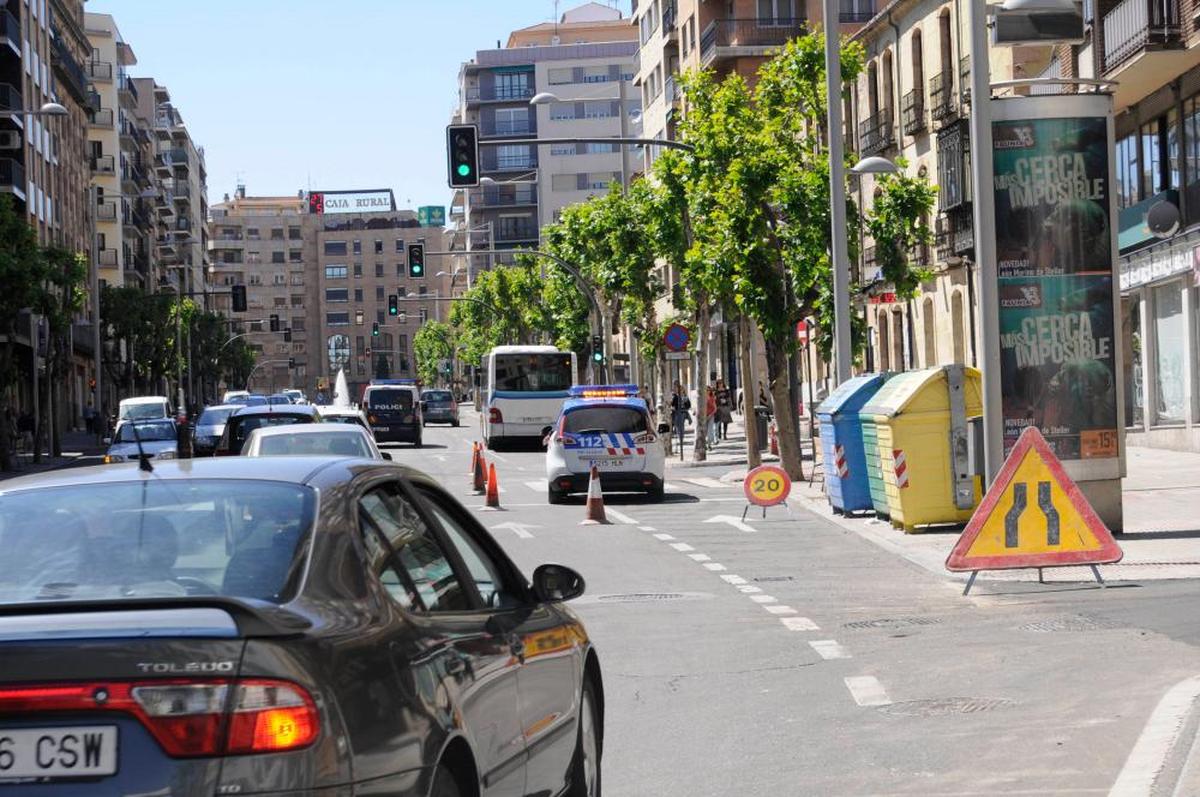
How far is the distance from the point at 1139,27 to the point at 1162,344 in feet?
23.4

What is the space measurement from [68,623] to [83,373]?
365ft

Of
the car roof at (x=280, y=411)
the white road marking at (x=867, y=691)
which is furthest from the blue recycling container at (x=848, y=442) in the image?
the white road marking at (x=867, y=691)

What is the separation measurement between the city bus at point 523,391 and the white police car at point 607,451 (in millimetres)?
31030

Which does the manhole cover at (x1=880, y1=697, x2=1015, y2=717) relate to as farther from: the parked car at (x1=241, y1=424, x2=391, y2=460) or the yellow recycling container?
the parked car at (x1=241, y1=424, x2=391, y2=460)

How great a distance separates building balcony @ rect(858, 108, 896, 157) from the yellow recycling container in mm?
33165

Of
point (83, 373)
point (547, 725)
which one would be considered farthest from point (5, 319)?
point (83, 373)

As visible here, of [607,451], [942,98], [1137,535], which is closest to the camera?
[1137,535]

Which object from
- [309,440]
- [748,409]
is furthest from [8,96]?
[309,440]

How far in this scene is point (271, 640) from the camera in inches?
177

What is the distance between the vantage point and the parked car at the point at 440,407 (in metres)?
97.8

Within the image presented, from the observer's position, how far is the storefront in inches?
1452

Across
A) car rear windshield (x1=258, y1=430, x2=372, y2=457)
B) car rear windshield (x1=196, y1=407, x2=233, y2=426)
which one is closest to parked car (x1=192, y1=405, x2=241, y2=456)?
car rear windshield (x1=196, y1=407, x2=233, y2=426)

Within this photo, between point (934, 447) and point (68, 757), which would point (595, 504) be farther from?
point (68, 757)

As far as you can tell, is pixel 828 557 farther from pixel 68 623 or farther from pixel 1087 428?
pixel 68 623
